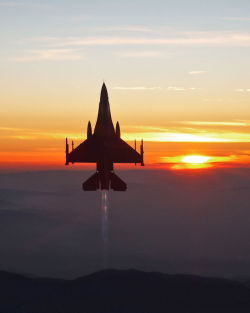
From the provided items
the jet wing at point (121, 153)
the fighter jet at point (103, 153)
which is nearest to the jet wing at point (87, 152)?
the fighter jet at point (103, 153)

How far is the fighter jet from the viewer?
103 metres

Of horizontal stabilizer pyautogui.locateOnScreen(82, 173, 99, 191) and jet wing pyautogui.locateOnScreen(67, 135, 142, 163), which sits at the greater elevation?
jet wing pyautogui.locateOnScreen(67, 135, 142, 163)

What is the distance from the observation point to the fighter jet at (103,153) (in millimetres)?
103250

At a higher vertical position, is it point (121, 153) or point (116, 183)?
point (121, 153)

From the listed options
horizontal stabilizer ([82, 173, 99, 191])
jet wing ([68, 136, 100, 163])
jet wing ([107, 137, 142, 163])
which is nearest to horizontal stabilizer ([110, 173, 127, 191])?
horizontal stabilizer ([82, 173, 99, 191])

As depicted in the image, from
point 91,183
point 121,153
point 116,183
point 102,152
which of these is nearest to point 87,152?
point 102,152

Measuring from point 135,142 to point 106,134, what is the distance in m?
5.66

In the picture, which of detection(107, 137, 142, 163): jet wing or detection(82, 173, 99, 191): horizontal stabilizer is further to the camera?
detection(107, 137, 142, 163): jet wing

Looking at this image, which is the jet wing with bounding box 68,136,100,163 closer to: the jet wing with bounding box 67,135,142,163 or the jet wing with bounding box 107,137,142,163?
the jet wing with bounding box 67,135,142,163

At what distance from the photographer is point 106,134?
340 ft

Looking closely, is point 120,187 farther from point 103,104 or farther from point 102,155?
point 103,104

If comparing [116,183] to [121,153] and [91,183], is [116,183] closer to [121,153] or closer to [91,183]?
[91,183]

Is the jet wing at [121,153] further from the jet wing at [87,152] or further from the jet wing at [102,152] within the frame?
the jet wing at [87,152]

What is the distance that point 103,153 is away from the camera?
103 m
